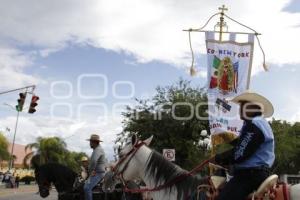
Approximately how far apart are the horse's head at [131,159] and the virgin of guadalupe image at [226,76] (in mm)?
11343

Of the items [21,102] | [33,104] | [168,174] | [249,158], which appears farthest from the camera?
[21,102]

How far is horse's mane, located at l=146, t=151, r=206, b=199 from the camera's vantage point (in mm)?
7469

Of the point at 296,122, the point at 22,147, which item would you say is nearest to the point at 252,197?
the point at 296,122

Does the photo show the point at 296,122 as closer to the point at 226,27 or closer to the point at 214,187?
the point at 226,27

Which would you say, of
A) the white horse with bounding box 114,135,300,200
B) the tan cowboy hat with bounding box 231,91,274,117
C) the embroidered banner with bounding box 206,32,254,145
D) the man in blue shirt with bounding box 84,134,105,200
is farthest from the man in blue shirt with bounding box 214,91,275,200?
the embroidered banner with bounding box 206,32,254,145

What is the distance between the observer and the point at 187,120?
133 feet

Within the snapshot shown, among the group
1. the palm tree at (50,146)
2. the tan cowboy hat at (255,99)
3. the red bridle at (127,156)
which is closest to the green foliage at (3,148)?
the palm tree at (50,146)

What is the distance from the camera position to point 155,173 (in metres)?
7.79

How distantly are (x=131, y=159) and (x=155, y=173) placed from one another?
48 cm

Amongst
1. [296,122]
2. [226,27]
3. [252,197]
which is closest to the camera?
[252,197]

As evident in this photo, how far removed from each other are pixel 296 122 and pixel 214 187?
76.6m

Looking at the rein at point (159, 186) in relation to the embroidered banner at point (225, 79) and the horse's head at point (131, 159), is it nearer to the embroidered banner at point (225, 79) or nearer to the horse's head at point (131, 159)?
the horse's head at point (131, 159)

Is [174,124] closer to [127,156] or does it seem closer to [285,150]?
[285,150]

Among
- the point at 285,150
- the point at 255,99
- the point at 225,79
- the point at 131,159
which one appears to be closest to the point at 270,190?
the point at 255,99
